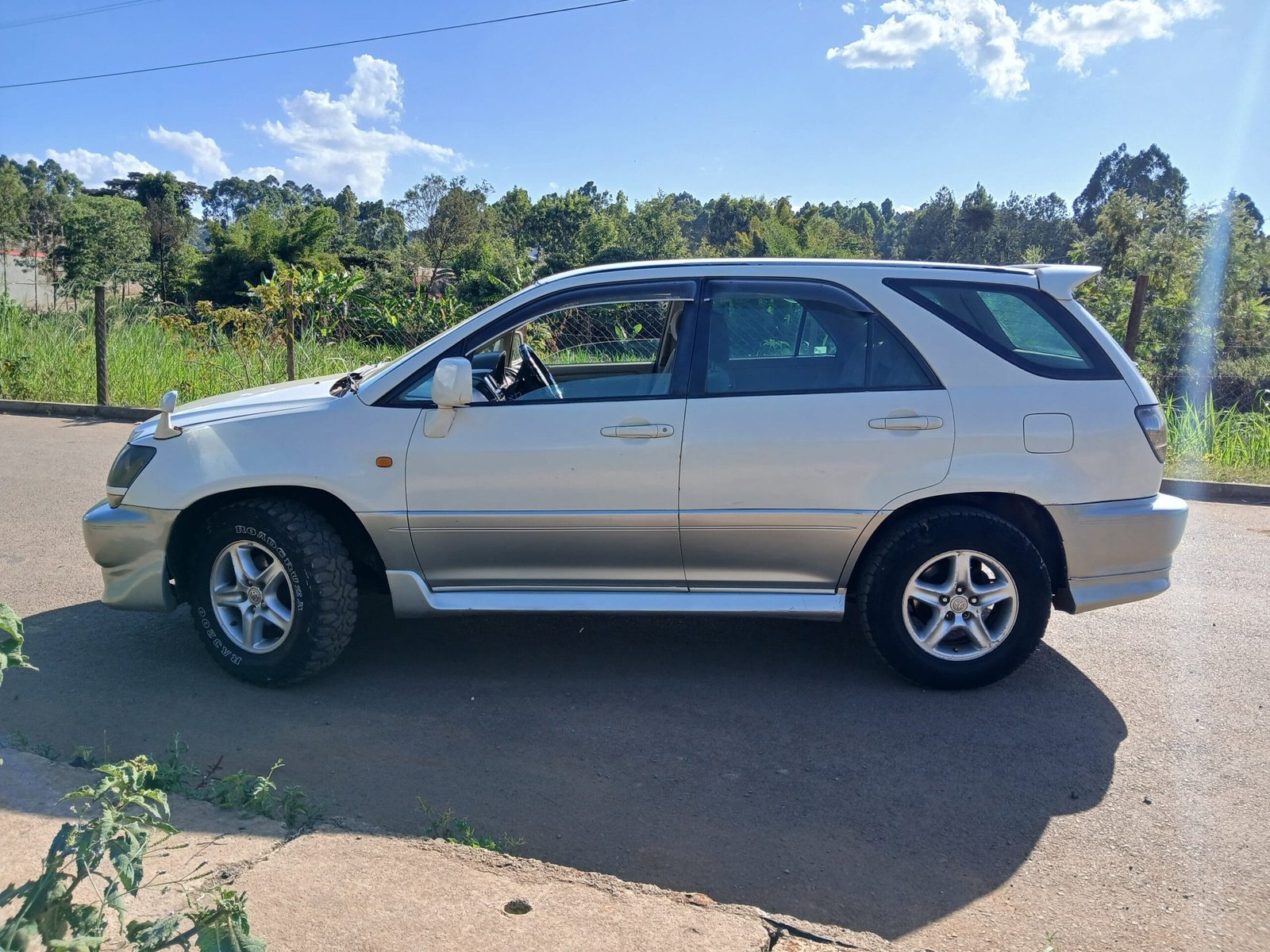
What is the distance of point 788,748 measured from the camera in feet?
13.2

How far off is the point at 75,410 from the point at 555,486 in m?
11.5

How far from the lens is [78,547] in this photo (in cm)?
670

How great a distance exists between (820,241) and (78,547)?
1521 inches

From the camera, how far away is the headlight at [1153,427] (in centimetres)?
441

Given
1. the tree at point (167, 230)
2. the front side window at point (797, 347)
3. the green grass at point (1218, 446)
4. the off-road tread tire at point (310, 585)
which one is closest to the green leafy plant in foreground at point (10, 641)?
the off-road tread tire at point (310, 585)

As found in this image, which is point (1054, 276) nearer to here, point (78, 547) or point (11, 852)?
point (11, 852)

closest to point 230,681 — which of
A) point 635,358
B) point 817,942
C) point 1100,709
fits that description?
point 635,358

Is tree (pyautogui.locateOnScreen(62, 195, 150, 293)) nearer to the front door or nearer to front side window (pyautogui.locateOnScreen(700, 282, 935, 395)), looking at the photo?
the front door

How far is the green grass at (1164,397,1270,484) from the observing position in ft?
32.9

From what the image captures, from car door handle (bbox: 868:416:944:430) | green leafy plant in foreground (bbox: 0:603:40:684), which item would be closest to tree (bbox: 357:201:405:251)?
car door handle (bbox: 868:416:944:430)

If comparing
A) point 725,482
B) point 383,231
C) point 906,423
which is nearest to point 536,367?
point 725,482

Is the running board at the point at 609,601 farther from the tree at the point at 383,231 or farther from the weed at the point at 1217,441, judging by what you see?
the tree at the point at 383,231

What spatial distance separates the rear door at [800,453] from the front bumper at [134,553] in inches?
92.7

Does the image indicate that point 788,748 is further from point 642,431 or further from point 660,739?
point 642,431
